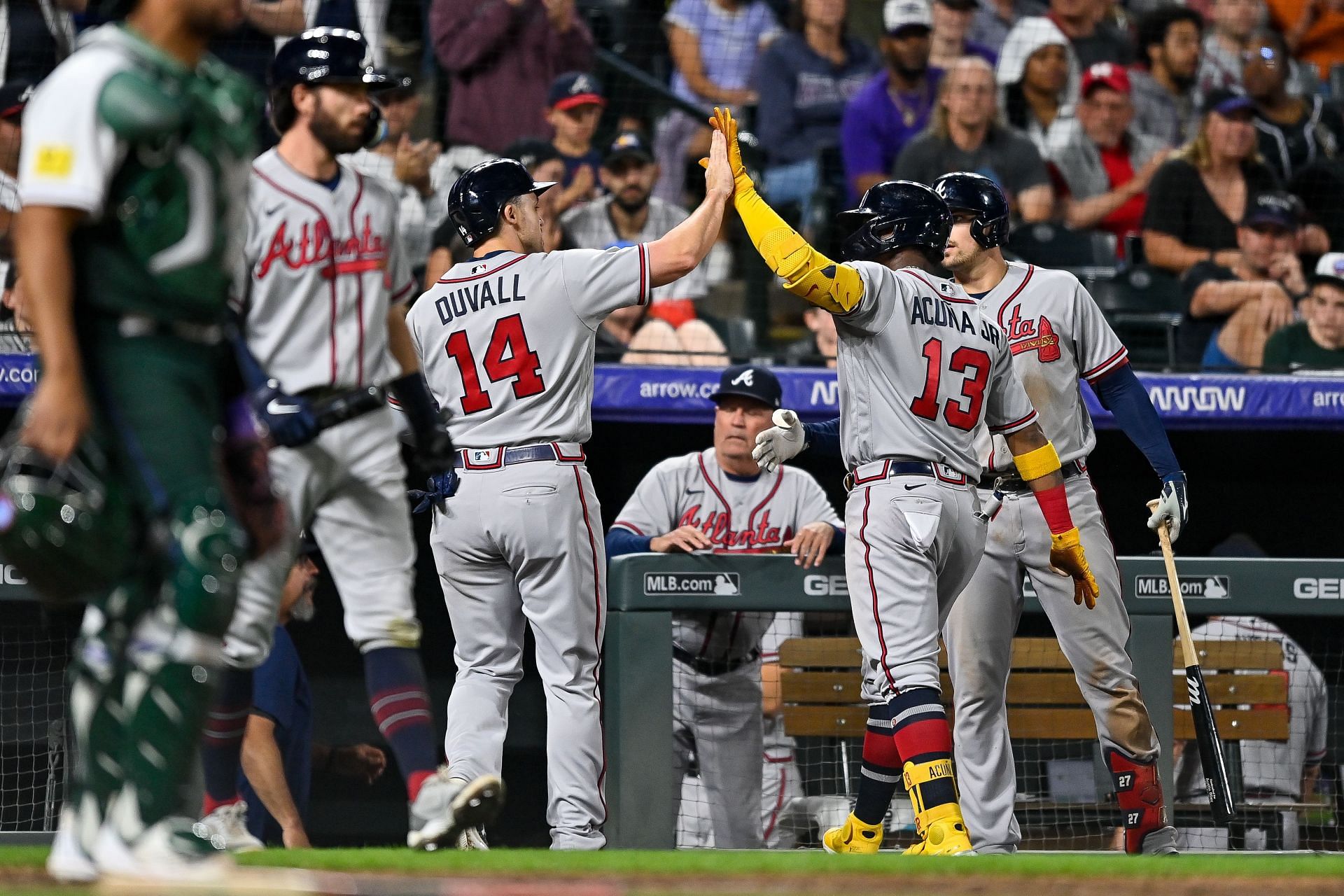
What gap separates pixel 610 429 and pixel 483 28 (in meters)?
2.44

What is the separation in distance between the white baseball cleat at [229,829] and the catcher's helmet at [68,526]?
46.4 inches

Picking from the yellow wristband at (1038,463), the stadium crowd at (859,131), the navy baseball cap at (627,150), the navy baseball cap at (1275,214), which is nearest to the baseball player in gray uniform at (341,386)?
the yellow wristband at (1038,463)

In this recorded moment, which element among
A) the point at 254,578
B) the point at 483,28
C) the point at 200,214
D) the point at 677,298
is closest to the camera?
the point at 200,214

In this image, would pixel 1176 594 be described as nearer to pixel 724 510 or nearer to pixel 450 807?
pixel 724 510

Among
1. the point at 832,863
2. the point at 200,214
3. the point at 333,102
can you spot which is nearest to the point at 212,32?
the point at 200,214

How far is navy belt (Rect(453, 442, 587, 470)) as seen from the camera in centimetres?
467

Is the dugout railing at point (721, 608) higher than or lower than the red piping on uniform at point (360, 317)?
lower

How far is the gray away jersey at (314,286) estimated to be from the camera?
3.39m

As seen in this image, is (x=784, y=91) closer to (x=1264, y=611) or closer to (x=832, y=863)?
(x=1264, y=611)

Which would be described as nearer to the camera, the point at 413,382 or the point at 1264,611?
the point at 413,382

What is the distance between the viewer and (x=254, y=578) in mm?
3371

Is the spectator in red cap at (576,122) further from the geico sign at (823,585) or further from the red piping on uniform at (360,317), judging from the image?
the red piping on uniform at (360,317)

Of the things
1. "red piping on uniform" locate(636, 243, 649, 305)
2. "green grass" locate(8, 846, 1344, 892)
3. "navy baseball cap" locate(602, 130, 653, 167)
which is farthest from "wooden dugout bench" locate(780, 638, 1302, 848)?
"navy baseball cap" locate(602, 130, 653, 167)

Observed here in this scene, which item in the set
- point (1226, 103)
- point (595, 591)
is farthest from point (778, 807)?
A: point (1226, 103)
